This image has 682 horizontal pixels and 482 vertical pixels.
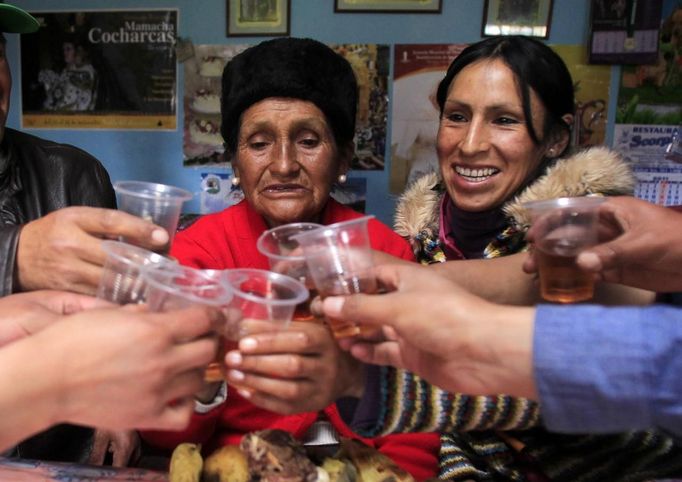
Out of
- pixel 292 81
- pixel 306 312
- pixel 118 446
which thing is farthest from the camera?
pixel 292 81

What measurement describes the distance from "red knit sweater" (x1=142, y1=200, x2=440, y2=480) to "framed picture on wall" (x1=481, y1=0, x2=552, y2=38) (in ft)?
4.16

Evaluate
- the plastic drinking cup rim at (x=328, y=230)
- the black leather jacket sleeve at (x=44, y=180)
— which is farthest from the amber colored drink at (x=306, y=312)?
the black leather jacket sleeve at (x=44, y=180)

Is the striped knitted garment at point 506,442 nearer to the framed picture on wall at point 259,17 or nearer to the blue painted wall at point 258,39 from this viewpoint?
the blue painted wall at point 258,39

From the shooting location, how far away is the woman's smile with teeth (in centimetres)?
188

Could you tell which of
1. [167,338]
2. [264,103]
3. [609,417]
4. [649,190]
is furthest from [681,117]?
[167,338]

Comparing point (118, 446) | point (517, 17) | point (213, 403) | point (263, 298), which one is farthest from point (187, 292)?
point (517, 17)

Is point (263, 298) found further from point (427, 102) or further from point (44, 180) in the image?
point (427, 102)

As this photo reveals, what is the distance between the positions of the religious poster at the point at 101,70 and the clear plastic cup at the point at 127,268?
6.41 feet

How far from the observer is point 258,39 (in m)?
2.76

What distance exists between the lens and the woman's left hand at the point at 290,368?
1.05 meters

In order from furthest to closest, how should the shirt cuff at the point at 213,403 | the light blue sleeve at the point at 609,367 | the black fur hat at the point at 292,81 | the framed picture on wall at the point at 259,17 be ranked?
1. the framed picture on wall at the point at 259,17
2. the black fur hat at the point at 292,81
3. the shirt cuff at the point at 213,403
4. the light blue sleeve at the point at 609,367

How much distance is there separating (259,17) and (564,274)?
206 centimetres

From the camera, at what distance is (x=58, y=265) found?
1.31 meters

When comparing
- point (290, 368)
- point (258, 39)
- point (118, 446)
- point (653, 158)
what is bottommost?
point (118, 446)
